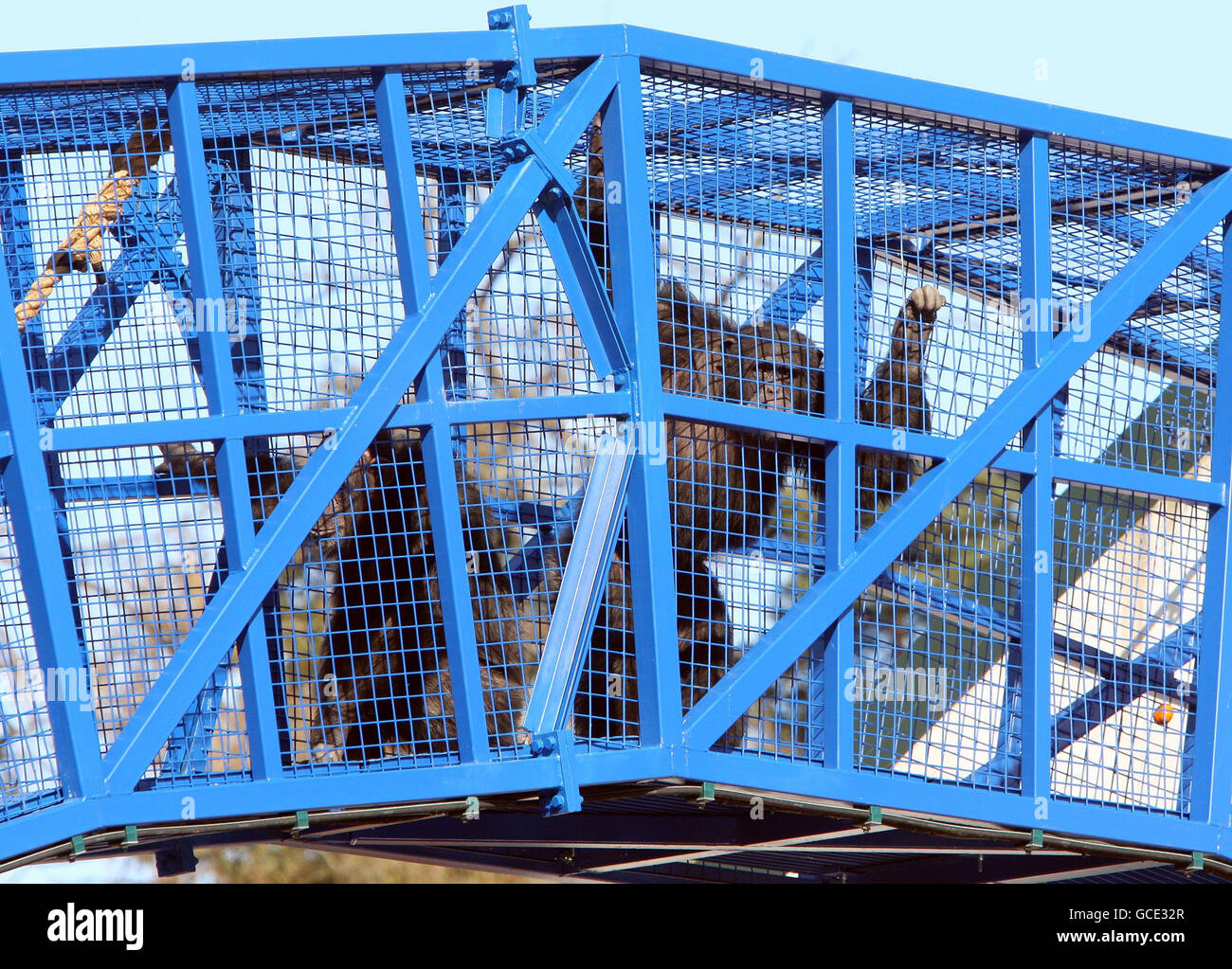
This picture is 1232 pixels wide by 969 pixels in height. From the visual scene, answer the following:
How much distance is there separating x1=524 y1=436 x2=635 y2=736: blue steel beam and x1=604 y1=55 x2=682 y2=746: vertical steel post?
74mm

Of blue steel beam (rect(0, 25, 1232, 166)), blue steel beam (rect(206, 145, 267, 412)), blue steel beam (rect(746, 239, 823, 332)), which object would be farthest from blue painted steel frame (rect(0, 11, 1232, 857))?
blue steel beam (rect(746, 239, 823, 332))

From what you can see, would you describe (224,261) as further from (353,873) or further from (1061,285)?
(353,873)

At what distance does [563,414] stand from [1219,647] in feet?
9.52

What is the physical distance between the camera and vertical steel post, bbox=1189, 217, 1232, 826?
5438mm

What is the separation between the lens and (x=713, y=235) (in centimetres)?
499

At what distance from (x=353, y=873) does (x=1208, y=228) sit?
1826 cm

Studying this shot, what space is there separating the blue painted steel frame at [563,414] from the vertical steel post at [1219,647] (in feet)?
2.50

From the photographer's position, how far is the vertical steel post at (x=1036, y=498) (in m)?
5.09

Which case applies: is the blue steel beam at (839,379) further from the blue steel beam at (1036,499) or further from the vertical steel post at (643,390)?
the blue steel beam at (1036,499)

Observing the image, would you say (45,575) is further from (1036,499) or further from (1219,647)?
(1219,647)

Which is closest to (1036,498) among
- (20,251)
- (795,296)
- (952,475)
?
(952,475)

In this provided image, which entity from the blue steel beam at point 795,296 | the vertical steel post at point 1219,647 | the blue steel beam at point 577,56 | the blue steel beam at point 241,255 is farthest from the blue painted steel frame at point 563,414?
the vertical steel post at point 1219,647
